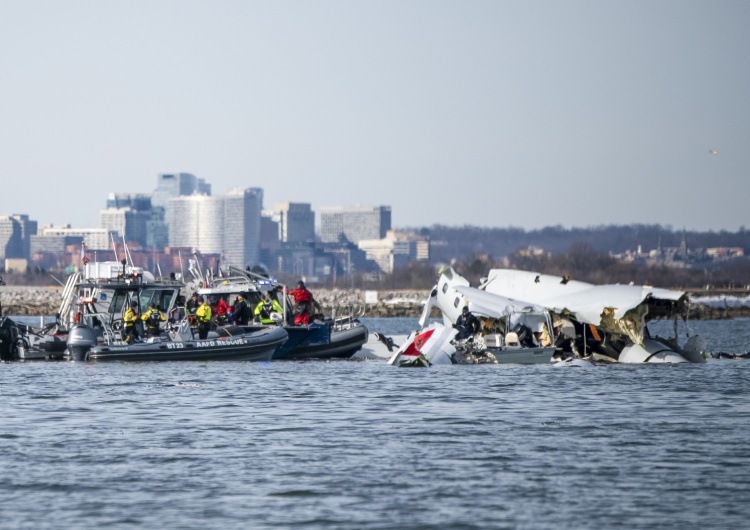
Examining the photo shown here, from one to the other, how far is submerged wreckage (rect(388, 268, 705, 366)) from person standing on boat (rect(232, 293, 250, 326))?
4.79m

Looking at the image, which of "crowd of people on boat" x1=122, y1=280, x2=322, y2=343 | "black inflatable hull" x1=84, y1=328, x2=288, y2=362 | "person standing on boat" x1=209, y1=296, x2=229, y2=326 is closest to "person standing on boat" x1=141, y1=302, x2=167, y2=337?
"crowd of people on boat" x1=122, y1=280, x2=322, y2=343

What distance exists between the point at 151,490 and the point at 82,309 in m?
24.3

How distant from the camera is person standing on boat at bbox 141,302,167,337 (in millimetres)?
40750

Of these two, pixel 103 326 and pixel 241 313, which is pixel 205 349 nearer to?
pixel 103 326

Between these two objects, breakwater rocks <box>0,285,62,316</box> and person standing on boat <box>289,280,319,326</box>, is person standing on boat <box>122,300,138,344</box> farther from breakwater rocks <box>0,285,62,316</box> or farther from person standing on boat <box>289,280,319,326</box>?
breakwater rocks <box>0,285,62,316</box>

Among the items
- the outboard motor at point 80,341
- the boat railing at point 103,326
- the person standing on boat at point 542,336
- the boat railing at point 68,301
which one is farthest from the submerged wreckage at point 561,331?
the boat railing at point 68,301

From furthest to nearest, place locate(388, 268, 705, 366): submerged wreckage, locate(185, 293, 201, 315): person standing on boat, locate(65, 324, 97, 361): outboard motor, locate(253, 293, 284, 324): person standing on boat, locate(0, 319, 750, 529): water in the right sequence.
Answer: locate(185, 293, 201, 315): person standing on boat, locate(253, 293, 284, 324): person standing on boat, locate(388, 268, 705, 366): submerged wreckage, locate(65, 324, 97, 361): outboard motor, locate(0, 319, 750, 529): water

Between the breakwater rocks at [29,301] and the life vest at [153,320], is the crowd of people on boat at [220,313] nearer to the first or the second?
Result: the life vest at [153,320]

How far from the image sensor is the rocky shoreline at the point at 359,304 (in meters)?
122

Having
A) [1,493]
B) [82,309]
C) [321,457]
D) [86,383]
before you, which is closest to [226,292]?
[82,309]

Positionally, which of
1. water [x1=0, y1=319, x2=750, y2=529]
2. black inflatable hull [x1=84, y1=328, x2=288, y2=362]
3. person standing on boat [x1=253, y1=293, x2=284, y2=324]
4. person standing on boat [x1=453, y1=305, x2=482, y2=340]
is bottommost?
water [x1=0, y1=319, x2=750, y2=529]

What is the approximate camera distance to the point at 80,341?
1528 inches

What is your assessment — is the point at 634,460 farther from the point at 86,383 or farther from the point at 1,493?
the point at 86,383

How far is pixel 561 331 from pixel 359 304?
104 metres
